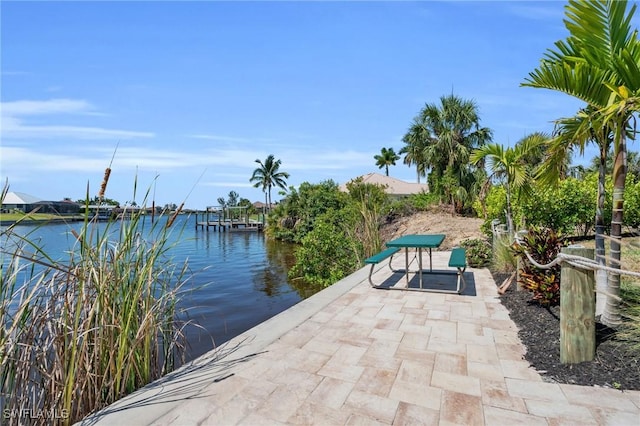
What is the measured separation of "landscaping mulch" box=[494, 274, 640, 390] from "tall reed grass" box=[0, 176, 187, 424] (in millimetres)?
3181

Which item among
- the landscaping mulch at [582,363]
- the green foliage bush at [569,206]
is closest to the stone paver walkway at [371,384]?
the landscaping mulch at [582,363]

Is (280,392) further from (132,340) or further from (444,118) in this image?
(444,118)

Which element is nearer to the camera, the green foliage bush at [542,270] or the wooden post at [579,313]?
the wooden post at [579,313]

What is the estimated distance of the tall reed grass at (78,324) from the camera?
2.09m

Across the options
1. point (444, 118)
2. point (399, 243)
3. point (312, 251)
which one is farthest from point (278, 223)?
point (399, 243)

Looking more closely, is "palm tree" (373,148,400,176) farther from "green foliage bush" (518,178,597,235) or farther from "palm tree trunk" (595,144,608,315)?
"palm tree trunk" (595,144,608,315)

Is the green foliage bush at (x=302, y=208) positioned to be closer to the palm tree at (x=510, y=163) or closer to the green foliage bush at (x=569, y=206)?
the green foliage bush at (x=569, y=206)

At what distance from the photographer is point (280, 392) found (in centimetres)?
251

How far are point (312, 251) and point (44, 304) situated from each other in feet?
29.8

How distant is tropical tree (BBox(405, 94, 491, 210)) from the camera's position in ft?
67.9

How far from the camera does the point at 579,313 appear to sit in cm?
275

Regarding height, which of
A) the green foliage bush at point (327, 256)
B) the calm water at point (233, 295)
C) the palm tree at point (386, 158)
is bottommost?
the calm water at point (233, 295)

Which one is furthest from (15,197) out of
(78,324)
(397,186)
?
(397,186)

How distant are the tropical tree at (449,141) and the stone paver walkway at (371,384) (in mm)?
18032
